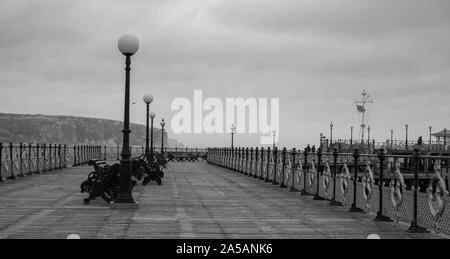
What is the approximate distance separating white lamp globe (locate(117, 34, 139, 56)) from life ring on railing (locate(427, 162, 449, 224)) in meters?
7.29

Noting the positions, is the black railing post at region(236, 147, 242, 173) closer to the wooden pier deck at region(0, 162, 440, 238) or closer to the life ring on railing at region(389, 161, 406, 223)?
the wooden pier deck at region(0, 162, 440, 238)

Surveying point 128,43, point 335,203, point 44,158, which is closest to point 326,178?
point 335,203

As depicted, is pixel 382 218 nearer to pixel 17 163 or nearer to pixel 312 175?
pixel 312 175

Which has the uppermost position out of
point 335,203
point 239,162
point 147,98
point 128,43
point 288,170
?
point 128,43

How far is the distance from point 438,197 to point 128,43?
299 inches

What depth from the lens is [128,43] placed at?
1417 cm

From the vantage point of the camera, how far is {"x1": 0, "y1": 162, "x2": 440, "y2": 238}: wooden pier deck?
391 inches
